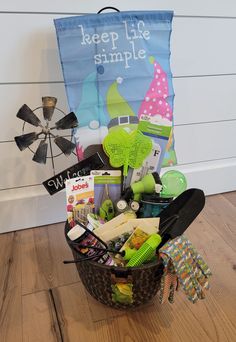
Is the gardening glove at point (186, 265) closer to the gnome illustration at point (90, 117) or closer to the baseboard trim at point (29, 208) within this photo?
the gnome illustration at point (90, 117)

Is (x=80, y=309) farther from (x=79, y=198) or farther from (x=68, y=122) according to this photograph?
(x=68, y=122)

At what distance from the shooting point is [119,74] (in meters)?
0.87

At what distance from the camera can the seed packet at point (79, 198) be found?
2.47 feet

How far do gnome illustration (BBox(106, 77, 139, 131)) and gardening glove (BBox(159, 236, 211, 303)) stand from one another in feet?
Answer: 1.26

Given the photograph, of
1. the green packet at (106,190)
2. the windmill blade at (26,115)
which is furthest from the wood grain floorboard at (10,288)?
the windmill blade at (26,115)

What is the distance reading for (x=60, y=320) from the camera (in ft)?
2.53

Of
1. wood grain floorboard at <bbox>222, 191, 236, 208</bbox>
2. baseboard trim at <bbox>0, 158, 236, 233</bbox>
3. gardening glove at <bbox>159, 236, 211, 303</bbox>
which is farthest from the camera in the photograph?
wood grain floorboard at <bbox>222, 191, 236, 208</bbox>

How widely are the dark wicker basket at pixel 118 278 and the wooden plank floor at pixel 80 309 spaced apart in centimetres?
6

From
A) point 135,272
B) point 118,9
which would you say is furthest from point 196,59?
point 135,272

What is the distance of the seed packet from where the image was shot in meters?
0.75

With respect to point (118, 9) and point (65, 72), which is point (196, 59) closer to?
point (118, 9)

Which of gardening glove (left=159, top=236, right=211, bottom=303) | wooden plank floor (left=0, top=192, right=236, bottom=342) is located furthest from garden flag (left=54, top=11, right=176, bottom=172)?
wooden plank floor (left=0, top=192, right=236, bottom=342)

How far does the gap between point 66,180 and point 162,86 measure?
0.42m

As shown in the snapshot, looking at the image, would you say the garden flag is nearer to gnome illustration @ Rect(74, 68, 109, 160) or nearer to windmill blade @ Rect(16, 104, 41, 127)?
gnome illustration @ Rect(74, 68, 109, 160)
